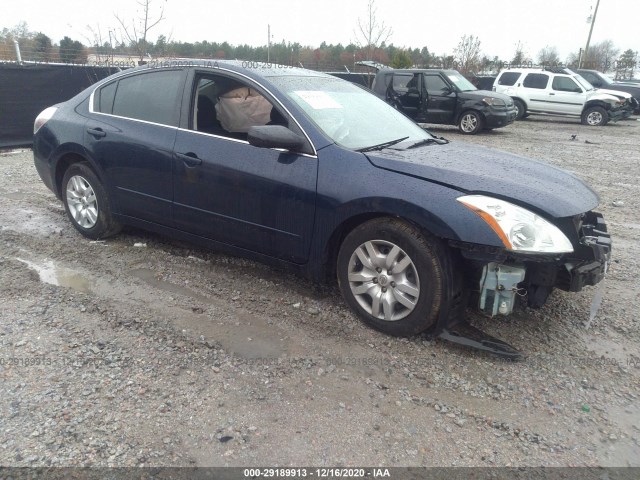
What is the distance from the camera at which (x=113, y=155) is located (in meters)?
4.42

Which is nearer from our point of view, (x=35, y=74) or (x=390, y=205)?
(x=390, y=205)

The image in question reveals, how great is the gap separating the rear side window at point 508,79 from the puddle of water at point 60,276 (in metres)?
18.2

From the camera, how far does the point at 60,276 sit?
4.18 meters

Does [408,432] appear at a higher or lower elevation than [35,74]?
lower

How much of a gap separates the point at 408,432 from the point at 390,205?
130 centimetres

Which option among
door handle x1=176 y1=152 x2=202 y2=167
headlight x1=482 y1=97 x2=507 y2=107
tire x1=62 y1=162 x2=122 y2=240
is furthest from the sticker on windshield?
headlight x1=482 y1=97 x2=507 y2=107

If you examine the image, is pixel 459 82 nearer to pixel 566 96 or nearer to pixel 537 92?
pixel 537 92

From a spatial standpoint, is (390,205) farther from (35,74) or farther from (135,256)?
(35,74)

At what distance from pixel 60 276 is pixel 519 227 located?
3492mm

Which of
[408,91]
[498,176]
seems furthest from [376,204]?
[408,91]

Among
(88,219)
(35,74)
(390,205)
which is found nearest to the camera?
(390,205)

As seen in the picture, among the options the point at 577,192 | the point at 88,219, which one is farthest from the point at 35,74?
the point at 577,192

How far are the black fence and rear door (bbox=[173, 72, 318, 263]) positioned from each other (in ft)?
26.6

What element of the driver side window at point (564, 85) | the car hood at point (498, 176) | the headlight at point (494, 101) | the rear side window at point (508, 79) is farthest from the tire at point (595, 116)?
the car hood at point (498, 176)
